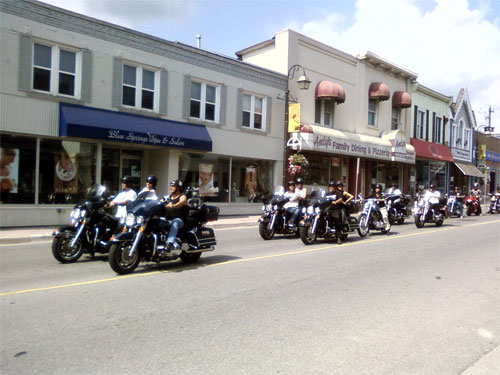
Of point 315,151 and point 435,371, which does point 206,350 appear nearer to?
point 435,371

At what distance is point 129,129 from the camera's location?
15664 mm

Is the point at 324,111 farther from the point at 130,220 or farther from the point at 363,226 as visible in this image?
the point at 130,220

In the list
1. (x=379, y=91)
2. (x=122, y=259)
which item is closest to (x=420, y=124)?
(x=379, y=91)

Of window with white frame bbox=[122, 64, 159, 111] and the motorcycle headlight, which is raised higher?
window with white frame bbox=[122, 64, 159, 111]

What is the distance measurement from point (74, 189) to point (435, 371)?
13.9 meters

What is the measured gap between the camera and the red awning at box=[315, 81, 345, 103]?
22.9 metres

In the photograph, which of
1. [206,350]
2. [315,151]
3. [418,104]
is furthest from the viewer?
[418,104]

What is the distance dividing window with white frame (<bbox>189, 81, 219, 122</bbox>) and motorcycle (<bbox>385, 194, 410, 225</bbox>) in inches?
321

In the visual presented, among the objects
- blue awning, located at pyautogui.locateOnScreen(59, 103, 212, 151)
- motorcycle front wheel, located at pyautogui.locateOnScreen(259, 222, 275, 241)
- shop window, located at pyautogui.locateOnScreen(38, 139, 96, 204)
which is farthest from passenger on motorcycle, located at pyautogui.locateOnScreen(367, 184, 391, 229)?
shop window, located at pyautogui.locateOnScreen(38, 139, 96, 204)

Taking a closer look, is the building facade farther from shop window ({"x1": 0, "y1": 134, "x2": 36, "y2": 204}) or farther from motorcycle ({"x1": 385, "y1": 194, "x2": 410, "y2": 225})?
motorcycle ({"x1": 385, "y1": 194, "x2": 410, "y2": 225})

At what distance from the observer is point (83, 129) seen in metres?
14.5

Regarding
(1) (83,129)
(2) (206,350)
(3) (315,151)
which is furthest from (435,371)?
(3) (315,151)

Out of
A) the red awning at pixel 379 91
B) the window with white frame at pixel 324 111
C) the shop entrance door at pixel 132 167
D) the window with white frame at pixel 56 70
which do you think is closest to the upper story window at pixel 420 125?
the red awning at pixel 379 91

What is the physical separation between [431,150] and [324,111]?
42.8 ft
